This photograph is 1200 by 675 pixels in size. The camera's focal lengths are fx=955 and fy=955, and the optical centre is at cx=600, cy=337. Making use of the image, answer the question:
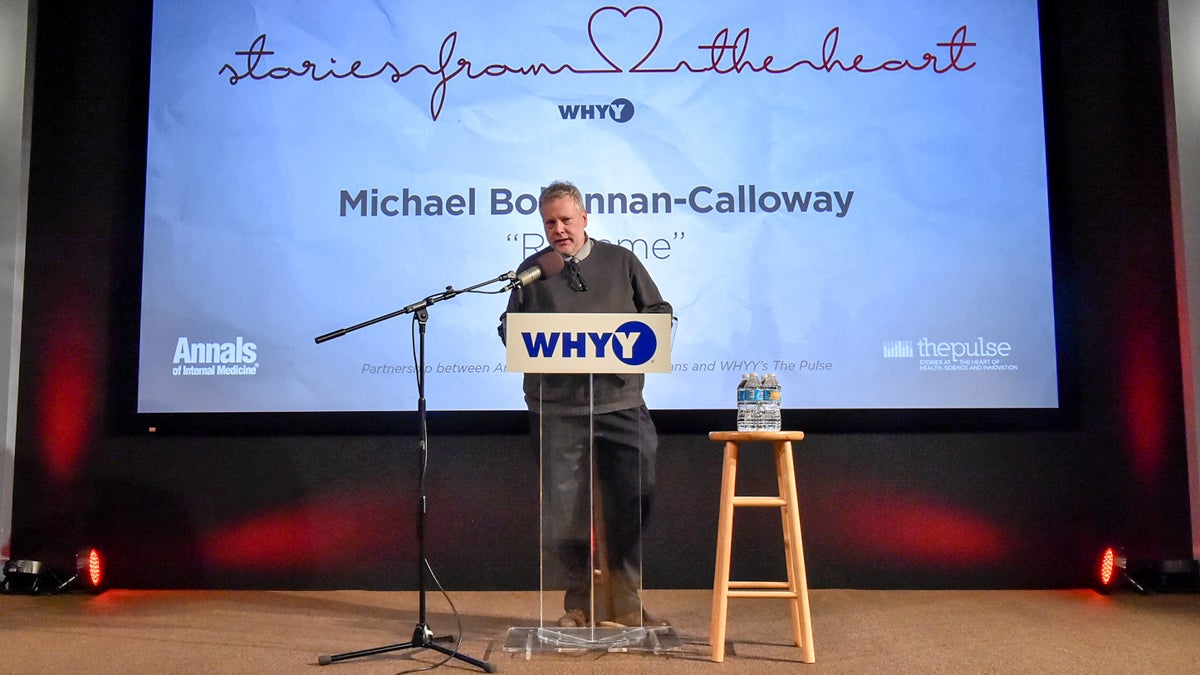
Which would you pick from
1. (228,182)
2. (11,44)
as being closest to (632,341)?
Answer: (228,182)

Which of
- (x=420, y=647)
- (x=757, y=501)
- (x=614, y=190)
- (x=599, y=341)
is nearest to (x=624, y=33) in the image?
(x=614, y=190)

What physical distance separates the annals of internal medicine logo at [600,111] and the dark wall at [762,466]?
143 centimetres

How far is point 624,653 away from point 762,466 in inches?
61.7

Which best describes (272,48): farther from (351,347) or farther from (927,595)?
(927,595)

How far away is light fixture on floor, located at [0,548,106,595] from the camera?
13.4 ft

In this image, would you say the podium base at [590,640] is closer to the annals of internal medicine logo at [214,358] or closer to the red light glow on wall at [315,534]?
the red light glow on wall at [315,534]

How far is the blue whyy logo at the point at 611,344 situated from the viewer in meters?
2.87

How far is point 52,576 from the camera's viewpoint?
4.14 metres

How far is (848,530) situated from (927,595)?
16.6 inches

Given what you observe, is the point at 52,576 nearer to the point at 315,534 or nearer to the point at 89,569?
the point at 89,569

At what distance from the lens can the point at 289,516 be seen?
430 centimetres

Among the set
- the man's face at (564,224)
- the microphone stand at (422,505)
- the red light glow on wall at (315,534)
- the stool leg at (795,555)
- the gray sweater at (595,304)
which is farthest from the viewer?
the red light glow on wall at (315,534)

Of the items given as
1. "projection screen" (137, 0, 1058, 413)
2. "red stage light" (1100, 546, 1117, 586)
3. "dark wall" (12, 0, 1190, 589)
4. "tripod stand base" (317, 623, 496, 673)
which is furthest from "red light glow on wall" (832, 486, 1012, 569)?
"tripod stand base" (317, 623, 496, 673)

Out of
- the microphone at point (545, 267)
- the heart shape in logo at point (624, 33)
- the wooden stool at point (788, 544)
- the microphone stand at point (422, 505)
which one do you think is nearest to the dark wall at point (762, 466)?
the wooden stool at point (788, 544)
